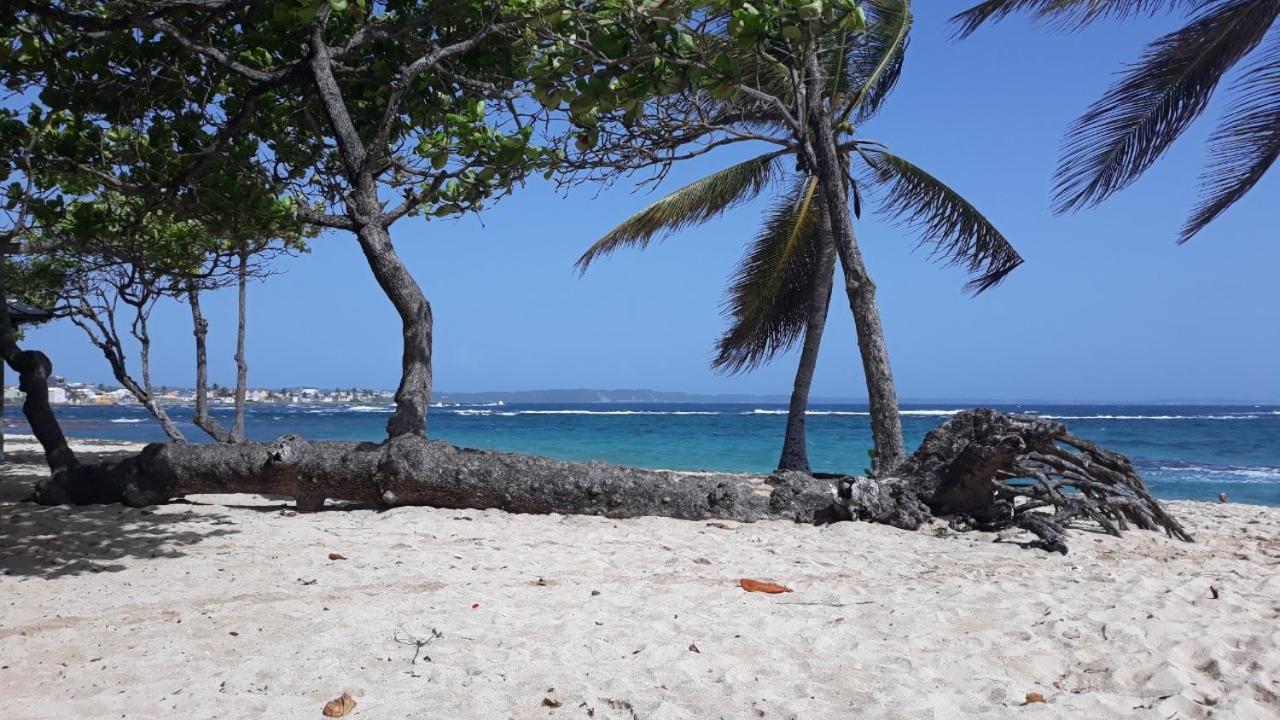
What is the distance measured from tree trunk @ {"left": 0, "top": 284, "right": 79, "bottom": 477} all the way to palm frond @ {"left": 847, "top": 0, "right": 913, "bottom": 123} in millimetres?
9296

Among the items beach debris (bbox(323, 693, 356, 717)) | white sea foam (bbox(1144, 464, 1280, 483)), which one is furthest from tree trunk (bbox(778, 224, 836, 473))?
white sea foam (bbox(1144, 464, 1280, 483))

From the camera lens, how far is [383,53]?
302 inches

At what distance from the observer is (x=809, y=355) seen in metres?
12.1

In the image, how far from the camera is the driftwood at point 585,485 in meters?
6.15

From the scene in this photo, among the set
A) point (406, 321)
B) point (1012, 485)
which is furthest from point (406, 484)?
point (1012, 485)

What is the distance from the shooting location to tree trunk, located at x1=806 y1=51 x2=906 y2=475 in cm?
846

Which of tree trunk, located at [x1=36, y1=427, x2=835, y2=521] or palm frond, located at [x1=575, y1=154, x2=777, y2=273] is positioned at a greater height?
palm frond, located at [x1=575, y1=154, x2=777, y2=273]

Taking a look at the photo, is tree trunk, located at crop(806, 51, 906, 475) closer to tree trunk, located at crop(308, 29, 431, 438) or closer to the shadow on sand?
tree trunk, located at crop(308, 29, 431, 438)

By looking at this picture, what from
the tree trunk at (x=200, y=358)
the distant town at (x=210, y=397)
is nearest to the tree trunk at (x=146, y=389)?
the tree trunk at (x=200, y=358)

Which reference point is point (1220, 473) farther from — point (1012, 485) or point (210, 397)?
point (210, 397)

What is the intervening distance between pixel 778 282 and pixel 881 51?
3.68 metres

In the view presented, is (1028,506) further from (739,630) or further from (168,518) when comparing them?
(168,518)

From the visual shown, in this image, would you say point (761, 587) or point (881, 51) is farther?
point (881, 51)

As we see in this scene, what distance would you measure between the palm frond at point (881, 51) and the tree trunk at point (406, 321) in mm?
6417
